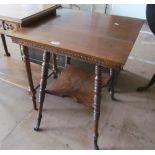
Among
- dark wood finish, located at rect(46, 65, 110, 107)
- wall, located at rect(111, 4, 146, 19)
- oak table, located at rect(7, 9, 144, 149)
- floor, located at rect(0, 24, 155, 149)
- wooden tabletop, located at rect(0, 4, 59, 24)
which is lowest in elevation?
floor, located at rect(0, 24, 155, 149)

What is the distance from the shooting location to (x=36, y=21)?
50.1 inches

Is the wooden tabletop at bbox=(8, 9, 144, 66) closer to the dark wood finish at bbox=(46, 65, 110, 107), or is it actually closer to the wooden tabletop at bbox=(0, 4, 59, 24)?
the wooden tabletop at bbox=(0, 4, 59, 24)

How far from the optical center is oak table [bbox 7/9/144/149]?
3.12 feet

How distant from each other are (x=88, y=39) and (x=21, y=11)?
1.75ft

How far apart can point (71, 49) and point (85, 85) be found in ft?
1.85

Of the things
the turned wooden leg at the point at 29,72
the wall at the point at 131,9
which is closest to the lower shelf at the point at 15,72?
the turned wooden leg at the point at 29,72

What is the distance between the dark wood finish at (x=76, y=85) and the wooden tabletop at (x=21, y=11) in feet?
1.63

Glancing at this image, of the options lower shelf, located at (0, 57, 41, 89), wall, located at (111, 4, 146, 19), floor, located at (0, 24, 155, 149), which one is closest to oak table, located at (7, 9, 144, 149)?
floor, located at (0, 24, 155, 149)

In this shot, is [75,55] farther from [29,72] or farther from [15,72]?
→ [15,72]

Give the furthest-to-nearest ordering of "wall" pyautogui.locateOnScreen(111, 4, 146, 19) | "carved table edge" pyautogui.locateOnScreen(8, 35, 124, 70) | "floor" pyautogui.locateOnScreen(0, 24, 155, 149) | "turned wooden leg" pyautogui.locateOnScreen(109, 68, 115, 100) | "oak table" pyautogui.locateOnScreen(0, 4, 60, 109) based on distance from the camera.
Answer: "wall" pyautogui.locateOnScreen(111, 4, 146, 19) → "turned wooden leg" pyautogui.locateOnScreen(109, 68, 115, 100) → "floor" pyautogui.locateOnScreen(0, 24, 155, 149) → "oak table" pyautogui.locateOnScreen(0, 4, 60, 109) → "carved table edge" pyautogui.locateOnScreen(8, 35, 124, 70)

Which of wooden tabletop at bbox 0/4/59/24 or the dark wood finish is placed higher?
wooden tabletop at bbox 0/4/59/24

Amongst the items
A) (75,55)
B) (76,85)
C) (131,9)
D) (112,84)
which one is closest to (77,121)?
(76,85)

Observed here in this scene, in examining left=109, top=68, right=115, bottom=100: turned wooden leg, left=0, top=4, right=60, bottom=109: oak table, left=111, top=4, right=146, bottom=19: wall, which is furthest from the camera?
left=111, top=4, right=146, bottom=19: wall

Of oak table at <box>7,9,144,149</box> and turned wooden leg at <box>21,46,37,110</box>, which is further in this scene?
turned wooden leg at <box>21,46,37,110</box>
